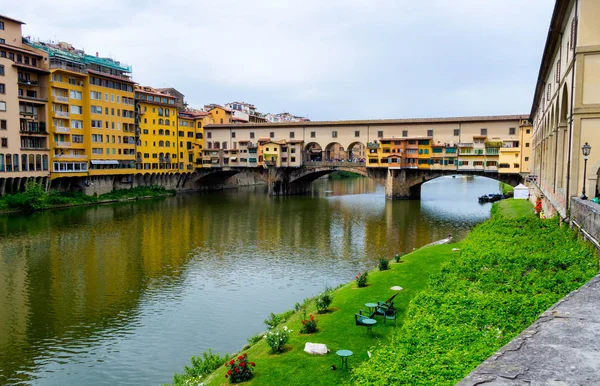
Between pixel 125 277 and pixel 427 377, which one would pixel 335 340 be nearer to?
pixel 427 377

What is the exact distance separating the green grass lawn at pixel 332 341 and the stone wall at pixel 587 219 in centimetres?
617

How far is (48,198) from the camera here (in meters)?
57.1

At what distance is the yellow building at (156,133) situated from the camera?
75.6m

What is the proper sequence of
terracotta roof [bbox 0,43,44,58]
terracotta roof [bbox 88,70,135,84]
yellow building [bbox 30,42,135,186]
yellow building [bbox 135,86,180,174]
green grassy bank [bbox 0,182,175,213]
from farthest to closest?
1. yellow building [bbox 135,86,180,174]
2. terracotta roof [bbox 88,70,135,84]
3. yellow building [bbox 30,42,135,186]
4. terracotta roof [bbox 0,43,44,58]
5. green grassy bank [bbox 0,182,175,213]

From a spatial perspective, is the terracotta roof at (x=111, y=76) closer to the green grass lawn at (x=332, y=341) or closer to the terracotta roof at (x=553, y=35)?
the terracotta roof at (x=553, y=35)

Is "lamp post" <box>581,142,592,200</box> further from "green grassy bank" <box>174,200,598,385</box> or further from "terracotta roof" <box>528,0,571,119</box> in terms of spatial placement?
"terracotta roof" <box>528,0,571,119</box>

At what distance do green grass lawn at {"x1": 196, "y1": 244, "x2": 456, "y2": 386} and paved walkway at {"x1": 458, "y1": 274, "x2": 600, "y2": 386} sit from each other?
22.5 feet

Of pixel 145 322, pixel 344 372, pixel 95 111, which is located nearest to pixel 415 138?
pixel 95 111

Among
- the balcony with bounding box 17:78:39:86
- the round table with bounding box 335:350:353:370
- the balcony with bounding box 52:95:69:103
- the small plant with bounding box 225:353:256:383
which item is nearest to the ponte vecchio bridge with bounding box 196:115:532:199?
the balcony with bounding box 52:95:69:103

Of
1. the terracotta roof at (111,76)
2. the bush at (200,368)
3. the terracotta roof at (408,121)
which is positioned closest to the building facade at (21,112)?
the terracotta roof at (111,76)

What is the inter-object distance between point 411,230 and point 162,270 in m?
24.4

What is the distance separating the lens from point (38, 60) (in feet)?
197

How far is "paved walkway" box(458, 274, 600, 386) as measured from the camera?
4.44 meters

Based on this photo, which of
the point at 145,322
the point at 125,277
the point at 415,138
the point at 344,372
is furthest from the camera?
the point at 415,138
